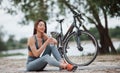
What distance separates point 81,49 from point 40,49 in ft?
4.85

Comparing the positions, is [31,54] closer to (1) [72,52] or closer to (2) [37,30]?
(2) [37,30]

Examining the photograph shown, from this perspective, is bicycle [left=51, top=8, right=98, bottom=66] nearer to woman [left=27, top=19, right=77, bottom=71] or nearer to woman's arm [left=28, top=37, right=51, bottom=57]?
woman [left=27, top=19, right=77, bottom=71]

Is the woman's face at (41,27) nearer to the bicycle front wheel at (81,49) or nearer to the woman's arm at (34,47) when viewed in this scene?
the woman's arm at (34,47)

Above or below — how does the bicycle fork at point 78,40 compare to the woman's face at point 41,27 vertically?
below

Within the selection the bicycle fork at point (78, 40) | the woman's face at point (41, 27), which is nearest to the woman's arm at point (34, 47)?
the woman's face at point (41, 27)

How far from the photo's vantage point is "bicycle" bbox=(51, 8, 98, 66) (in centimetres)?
1036

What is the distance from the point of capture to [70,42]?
10.6m

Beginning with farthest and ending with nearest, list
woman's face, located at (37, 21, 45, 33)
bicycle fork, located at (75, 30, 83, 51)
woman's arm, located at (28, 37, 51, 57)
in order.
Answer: bicycle fork, located at (75, 30, 83, 51), woman's face, located at (37, 21, 45, 33), woman's arm, located at (28, 37, 51, 57)

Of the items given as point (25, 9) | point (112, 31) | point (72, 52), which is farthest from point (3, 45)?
point (72, 52)

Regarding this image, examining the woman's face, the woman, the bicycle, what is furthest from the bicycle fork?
the woman's face

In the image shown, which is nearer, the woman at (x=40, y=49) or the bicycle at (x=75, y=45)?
the woman at (x=40, y=49)

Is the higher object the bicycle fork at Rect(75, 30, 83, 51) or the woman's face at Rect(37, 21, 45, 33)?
the woman's face at Rect(37, 21, 45, 33)

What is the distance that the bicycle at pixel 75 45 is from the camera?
1036 centimetres

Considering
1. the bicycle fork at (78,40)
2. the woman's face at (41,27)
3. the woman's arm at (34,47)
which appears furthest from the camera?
the bicycle fork at (78,40)
